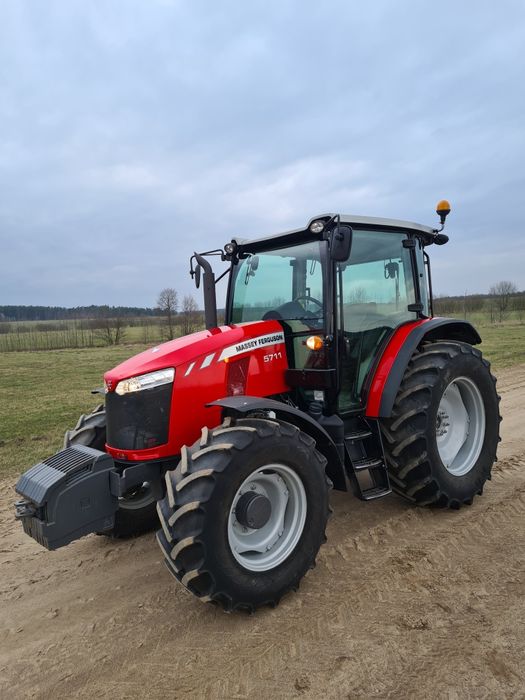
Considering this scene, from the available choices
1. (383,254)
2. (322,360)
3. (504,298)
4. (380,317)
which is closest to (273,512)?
(322,360)

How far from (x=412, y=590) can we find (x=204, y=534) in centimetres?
139

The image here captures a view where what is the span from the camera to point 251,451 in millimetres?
2848

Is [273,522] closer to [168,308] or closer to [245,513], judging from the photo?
[245,513]

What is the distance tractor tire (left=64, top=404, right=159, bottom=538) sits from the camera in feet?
12.2

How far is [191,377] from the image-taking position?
329 cm

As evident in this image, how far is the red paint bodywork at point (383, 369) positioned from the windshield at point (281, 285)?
72 cm

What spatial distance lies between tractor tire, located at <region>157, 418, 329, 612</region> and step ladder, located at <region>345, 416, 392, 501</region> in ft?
1.93

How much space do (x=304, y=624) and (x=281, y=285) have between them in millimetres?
2537

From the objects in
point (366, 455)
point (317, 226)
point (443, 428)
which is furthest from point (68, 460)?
point (443, 428)

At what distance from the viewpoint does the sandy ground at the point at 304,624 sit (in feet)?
7.82

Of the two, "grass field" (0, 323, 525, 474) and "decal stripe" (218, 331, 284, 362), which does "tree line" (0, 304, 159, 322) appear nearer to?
"grass field" (0, 323, 525, 474)

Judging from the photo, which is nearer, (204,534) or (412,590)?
(204,534)

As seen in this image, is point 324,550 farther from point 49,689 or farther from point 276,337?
point 49,689

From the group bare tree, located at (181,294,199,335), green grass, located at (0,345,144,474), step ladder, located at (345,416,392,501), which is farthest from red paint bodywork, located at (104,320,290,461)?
bare tree, located at (181,294,199,335)
